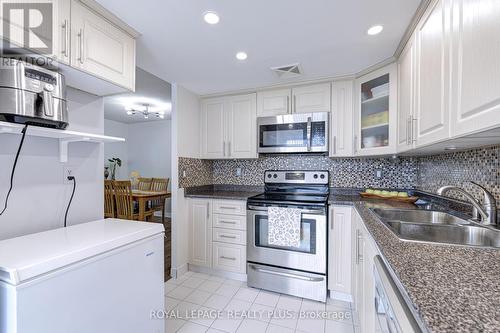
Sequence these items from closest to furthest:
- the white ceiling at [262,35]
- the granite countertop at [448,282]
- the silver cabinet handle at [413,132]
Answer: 1. the granite countertop at [448,282]
2. the white ceiling at [262,35]
3. the silver cabinet handle at [413,132]

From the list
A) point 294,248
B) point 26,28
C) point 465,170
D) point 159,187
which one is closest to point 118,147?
point 159,187

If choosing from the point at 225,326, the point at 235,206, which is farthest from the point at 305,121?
the point at 225,326

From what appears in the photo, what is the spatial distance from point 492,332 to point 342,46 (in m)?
1.85

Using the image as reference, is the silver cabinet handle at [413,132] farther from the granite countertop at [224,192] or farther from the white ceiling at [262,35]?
the granite countertop at [224,192]

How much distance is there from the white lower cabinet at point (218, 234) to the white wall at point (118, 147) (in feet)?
12.9

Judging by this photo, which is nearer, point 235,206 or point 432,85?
point 432,85

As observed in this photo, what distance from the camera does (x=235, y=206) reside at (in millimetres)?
2406

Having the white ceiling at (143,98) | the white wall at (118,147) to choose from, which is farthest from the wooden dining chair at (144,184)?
the white ceiling at (143,98)

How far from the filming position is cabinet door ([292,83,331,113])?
2.39 meters

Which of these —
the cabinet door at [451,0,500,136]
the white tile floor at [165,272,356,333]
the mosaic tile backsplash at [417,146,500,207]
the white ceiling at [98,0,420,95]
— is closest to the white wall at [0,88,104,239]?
the white ceiling at [98,0,420,95]

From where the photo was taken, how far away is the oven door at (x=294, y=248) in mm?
2037

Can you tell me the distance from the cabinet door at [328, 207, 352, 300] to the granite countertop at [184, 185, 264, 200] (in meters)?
0.90

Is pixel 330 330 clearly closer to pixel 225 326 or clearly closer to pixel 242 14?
pixel 225 326

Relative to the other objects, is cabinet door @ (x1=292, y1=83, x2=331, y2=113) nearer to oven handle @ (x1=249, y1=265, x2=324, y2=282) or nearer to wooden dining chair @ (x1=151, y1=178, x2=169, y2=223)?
oven handle @ (x1=249, y1=265, x2=324, y2=282)
